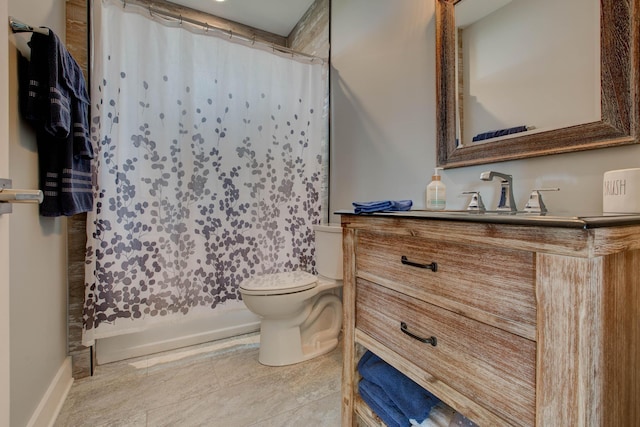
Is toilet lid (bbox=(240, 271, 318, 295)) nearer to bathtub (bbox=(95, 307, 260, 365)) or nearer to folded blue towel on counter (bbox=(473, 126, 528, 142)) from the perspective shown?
bathtub (bbox=(95, 307, 260, 365))

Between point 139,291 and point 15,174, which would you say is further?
point 139,291

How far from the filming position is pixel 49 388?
1.31 meters

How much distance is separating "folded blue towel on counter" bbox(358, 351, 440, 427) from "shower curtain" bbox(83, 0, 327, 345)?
1.13 m

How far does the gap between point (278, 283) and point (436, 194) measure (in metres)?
1.02

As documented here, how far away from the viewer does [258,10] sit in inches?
100

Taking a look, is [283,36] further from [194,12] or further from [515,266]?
[515,266]

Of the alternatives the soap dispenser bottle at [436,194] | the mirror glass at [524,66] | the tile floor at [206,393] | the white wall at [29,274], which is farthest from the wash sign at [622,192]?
the white wall at [29,274]

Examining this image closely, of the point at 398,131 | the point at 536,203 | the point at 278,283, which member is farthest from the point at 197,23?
the point at 536,203

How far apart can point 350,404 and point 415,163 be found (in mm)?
1131

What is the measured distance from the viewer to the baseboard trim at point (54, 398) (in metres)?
1.18

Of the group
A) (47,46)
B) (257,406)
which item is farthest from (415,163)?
(47,46)

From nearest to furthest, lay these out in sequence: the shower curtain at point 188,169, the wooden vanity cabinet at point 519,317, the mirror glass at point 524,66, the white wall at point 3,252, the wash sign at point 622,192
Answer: the wooden vanity cabinet at point 519,317
the white wall at point 3,252
the wash sign at point 622,192
the mirror glass at point 524,66
the shower curtain at point 188,169

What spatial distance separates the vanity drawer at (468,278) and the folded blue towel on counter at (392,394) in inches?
13.4

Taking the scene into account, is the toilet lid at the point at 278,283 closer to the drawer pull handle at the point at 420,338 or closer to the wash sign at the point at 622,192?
the drawer pull handle at the point at 420,338
